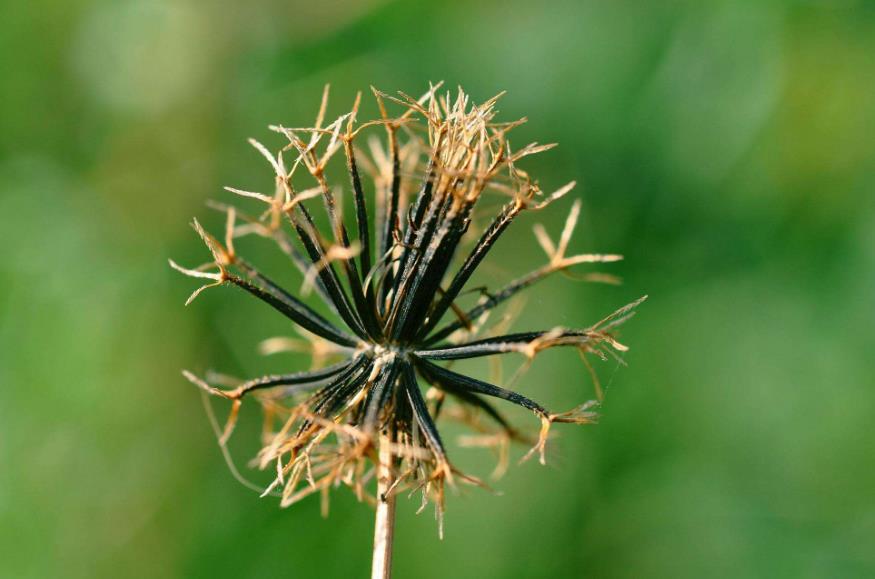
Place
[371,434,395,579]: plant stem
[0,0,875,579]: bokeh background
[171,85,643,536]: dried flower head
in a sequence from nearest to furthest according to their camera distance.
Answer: [371,434,395,579]: plant stem → [171,85,643,536]: dried flower head → [0,0,875,579]: bokeh background

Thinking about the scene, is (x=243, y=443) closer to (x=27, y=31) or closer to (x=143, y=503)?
(x=143, y=503)

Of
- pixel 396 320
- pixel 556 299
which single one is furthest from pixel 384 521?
pixel 556 299

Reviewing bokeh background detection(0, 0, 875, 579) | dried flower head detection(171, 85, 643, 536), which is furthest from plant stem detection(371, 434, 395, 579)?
bokeh background detection(0, 0, 875, 579)

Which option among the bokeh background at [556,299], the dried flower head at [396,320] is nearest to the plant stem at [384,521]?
the dried flower head at [396,320]

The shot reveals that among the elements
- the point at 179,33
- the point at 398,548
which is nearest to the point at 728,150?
the point at 398,548

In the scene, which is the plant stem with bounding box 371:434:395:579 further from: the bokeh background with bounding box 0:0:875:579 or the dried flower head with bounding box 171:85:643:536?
the bokeh background with bounding box 0:0:875:579

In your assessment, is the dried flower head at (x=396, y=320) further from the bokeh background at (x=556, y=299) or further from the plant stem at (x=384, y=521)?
the bokeh background at (x=556, y=299)
